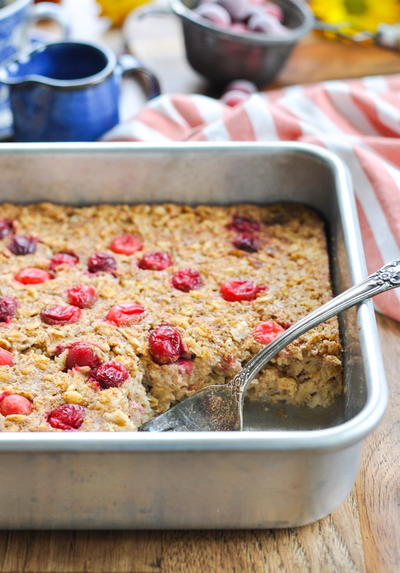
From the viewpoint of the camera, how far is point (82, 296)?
2.26 m

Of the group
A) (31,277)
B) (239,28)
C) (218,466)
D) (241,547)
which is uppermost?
(239,28)

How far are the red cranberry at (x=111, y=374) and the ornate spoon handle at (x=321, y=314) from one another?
30 cm

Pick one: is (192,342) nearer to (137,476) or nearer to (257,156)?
(137,476)

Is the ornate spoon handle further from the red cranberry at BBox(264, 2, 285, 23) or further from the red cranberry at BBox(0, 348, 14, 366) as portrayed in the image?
the red cranberry at BBox(264, 2, 285, 23)

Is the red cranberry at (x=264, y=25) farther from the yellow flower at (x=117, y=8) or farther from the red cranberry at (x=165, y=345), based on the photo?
the red cranberry at (x=165, y=345)

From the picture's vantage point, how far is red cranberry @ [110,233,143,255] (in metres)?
2.45

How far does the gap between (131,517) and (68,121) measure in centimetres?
159

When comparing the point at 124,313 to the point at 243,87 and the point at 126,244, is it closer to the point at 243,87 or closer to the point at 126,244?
the point at 126,244

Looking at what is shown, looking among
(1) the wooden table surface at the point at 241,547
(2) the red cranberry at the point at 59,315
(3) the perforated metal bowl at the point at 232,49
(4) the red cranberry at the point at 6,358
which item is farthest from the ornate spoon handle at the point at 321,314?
(3) the perforated metal bowl at the point at 232,49

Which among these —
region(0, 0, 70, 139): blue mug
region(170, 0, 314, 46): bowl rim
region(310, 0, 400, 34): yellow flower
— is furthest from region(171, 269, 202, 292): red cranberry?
region(310, 0, 400, 34): yellow flower

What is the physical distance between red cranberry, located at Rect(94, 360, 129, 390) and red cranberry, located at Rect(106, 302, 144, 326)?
17cm

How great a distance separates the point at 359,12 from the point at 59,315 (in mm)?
2549

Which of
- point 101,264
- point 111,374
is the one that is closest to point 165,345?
point 111,374

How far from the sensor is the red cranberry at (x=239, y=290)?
229 centimetres
